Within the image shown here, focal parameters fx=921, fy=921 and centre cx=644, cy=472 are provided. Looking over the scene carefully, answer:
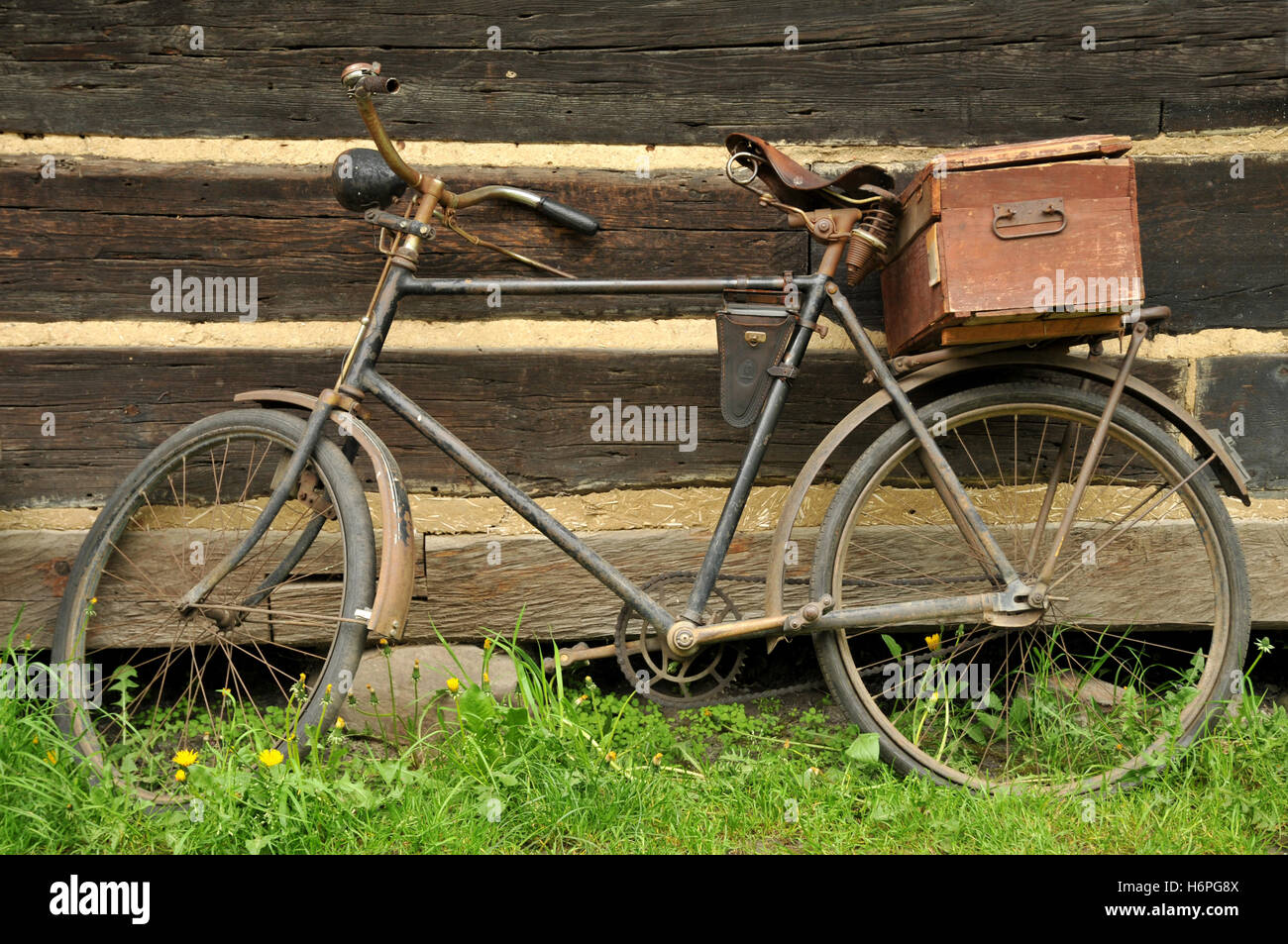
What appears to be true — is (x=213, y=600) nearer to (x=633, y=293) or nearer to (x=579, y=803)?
(x=579, y=803)

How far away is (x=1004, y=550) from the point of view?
8.84 feet

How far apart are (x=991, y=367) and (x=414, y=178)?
62.1 inches

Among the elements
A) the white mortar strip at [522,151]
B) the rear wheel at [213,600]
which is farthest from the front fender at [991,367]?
the rear wheel at [213,600]

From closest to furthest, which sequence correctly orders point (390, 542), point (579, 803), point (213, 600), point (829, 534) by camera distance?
point (579, 803), point (390, 542), point (829, 534), point (213, 600)

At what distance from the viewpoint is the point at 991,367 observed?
2.46 m

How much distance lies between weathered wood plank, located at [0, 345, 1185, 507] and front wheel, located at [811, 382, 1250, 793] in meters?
0.33

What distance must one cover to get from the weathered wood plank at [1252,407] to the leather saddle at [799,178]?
122 cm

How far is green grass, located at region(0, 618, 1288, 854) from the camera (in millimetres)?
2053

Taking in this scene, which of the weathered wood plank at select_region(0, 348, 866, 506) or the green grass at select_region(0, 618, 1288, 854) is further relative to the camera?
the weathered wood plank at select_region(0, 348, 866, 506)

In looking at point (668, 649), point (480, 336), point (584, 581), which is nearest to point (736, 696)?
point (668, 649)

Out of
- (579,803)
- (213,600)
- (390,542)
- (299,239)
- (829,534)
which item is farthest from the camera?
(299,239)

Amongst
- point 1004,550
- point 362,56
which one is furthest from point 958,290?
point 362,56

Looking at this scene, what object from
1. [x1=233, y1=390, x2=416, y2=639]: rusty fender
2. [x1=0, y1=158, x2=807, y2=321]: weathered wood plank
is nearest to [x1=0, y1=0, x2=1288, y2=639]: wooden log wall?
[x1=0, y1=158, x2=807, y2=321]: weathered wood plank

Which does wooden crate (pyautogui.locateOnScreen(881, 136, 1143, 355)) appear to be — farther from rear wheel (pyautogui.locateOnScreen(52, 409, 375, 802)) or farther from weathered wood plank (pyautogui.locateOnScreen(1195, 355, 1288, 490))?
rear wheel (pyautogui.locateOnScreen(52, 409, 375, 802))
